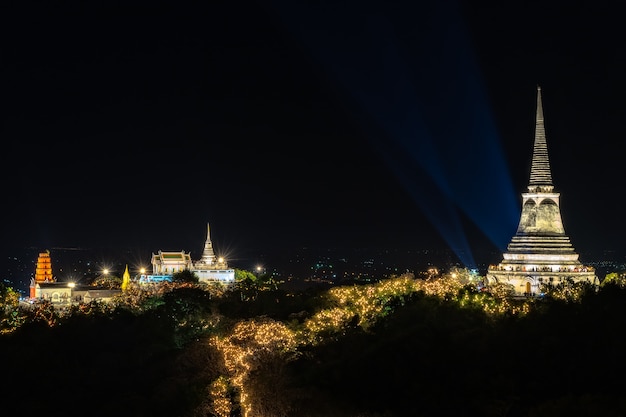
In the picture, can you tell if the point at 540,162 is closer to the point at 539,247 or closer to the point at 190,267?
the point at 539,247

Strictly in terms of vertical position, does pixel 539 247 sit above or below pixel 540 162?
below

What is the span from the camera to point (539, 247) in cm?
4494

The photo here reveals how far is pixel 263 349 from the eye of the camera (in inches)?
1085

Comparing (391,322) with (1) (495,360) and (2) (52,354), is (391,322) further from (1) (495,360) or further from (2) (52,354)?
(2) (52,354)

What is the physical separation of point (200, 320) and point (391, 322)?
24.1 ft

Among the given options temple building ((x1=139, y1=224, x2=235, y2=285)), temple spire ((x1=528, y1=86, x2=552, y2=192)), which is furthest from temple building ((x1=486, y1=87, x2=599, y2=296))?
temple building ((x1=139, y1=224, x2=235, y2=285))

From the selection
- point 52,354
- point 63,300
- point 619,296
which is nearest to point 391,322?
point 619,296

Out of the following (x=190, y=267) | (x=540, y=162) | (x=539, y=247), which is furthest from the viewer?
(x=190, y=267)

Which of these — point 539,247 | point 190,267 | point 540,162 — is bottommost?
point 539,247

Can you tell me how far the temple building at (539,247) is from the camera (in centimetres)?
4375

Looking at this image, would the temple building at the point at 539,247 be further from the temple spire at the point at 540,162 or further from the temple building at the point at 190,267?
the temple building at the point at 190,267

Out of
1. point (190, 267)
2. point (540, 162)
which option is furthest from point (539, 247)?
point (190, 267)

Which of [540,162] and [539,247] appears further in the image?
[540,162]

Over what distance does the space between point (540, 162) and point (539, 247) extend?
452cm
